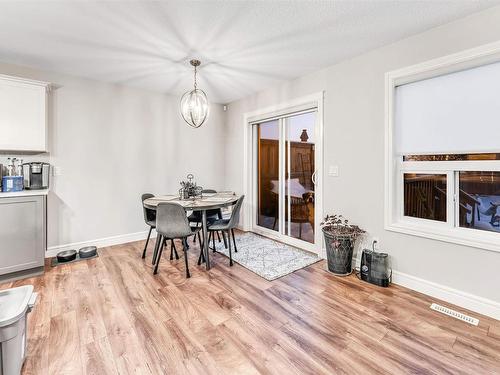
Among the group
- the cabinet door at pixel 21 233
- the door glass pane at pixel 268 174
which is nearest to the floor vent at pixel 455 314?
the door glass pane at pixel 268 174

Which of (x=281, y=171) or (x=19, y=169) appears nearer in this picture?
(x=19, y=169)

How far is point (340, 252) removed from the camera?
2.65 metres

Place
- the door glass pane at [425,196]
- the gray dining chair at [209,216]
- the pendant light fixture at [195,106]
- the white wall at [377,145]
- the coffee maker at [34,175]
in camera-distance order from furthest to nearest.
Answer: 1. the gray dining chair at [209,216]
2. the coffee maker at [34,175]
3. the pendant light fixture at [195,106]
4. the door glass pane at [425,196]
5. the white wall at [377,145]

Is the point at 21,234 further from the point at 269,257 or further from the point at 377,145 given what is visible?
the point at 377,145

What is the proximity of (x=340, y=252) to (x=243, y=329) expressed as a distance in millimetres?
1385

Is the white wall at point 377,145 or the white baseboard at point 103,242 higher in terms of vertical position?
the white wall at point 377,145

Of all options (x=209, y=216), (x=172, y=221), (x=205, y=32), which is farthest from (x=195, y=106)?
(x=209, y=216)

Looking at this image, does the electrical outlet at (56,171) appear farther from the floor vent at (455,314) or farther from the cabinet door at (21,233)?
the floor vent at (455,314)

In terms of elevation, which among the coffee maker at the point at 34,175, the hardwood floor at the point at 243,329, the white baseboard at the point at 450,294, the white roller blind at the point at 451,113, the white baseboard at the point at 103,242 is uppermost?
the white roller blind at the point at 451,113

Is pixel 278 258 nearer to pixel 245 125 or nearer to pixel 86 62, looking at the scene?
pixel 245 125

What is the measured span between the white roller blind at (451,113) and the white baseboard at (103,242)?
379cm

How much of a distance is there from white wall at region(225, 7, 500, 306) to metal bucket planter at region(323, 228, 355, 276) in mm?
303

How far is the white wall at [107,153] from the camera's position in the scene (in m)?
3.24

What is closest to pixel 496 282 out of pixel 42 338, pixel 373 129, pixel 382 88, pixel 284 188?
pixel 373 129
